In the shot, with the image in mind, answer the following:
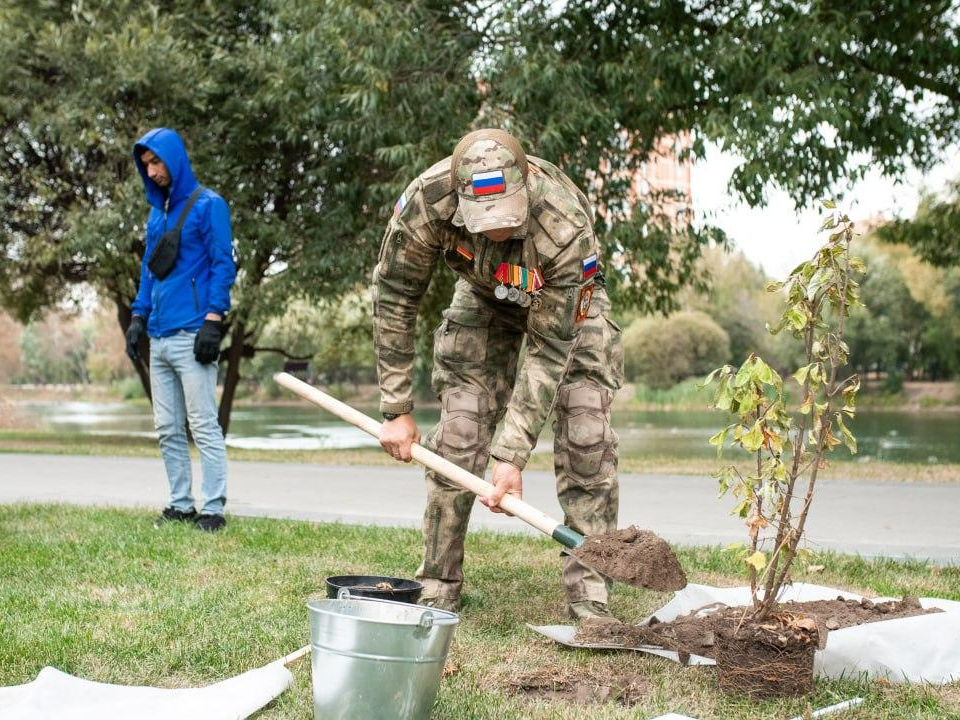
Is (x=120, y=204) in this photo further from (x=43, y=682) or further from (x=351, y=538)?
(x=43, y=682)

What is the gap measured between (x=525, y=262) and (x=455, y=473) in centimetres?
80

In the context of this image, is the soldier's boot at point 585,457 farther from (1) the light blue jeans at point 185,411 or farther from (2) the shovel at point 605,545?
(1) the light blue jeans at point 185,411

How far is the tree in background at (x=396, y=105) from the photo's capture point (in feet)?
37.8

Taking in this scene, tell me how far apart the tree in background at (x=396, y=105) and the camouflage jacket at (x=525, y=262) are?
728 centimetres

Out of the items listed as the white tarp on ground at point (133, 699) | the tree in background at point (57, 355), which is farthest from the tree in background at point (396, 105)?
the tree in background at point (57, 355)

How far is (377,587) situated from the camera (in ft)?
12.5

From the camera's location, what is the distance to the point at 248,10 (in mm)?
17250

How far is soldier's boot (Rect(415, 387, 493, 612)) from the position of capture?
165 inches

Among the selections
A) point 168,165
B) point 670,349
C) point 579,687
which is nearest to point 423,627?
point 579,687

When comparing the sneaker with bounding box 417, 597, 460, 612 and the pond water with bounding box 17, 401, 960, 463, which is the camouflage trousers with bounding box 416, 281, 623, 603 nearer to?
the sneaker with bounding box 417, 597, 460, 612

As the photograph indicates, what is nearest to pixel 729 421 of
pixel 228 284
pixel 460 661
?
Result: pixel 460 661

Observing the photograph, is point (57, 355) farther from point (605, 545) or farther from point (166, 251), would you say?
point (605, 545)

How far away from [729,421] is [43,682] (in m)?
2.20

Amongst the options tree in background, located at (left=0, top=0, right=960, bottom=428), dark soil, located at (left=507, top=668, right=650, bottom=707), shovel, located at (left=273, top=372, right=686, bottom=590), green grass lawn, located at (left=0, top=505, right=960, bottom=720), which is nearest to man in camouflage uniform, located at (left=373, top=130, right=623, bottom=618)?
shovel, located at (left=273, top=372, right=686, bottom=590)
